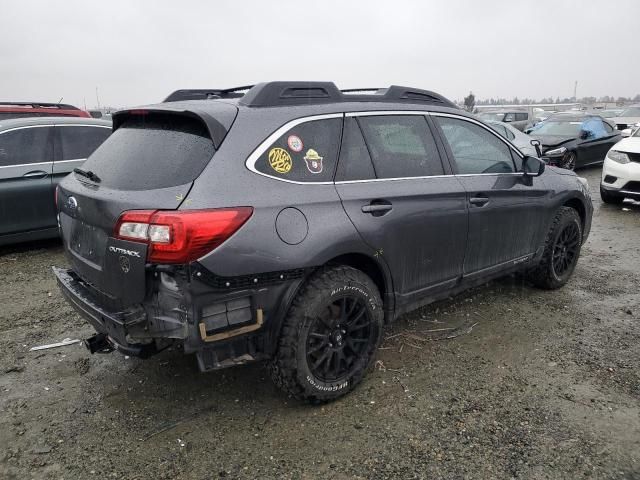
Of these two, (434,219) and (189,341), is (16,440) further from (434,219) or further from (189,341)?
(434,219)

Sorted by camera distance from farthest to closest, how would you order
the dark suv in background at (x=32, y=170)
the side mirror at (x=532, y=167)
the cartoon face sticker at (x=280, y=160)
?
the dark suv in background at (x=32, y=170)
the side mirror at (x=532, y=167)
the cartoon face sticker at (x=280, y=160)

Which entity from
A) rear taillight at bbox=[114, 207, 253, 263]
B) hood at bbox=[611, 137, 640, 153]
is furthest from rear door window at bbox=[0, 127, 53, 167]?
hood at bbox=[611, 137, 640, 153]

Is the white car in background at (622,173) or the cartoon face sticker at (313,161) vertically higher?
the cartoon face sticker at (313,161)

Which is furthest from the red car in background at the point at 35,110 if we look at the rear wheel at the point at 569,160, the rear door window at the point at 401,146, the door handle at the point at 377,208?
the rear wheel at the point at 569,160

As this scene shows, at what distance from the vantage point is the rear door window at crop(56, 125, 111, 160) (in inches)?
243

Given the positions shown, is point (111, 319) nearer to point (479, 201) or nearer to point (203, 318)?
point (203, 318)

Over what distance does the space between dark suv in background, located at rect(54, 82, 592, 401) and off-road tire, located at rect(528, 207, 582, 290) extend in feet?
3.84

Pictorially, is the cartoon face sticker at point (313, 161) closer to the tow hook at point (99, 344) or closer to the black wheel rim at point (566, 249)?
the tow hook at point (99, 344)

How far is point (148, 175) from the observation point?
103 inches

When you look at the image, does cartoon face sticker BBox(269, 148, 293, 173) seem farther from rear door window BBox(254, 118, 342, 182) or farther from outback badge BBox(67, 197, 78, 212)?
outback badge BBox(67, 197, 78, 212)

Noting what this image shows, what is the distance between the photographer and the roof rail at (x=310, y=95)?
2824mm

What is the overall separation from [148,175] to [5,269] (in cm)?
387

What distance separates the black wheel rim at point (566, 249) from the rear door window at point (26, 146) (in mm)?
5631

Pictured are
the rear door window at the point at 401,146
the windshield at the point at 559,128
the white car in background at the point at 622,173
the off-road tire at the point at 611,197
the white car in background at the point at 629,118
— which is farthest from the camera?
the white car in background at the point at 629,118
